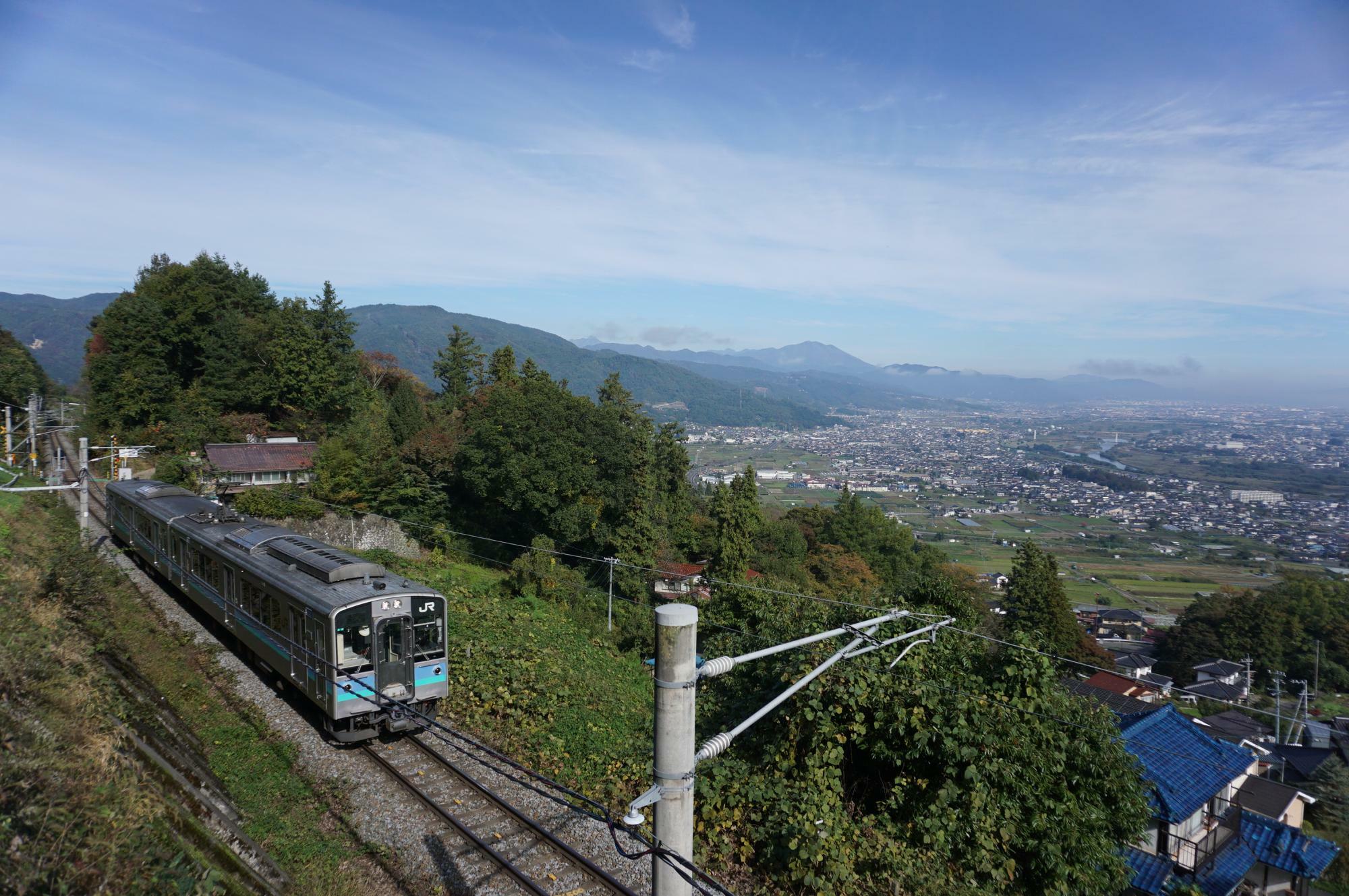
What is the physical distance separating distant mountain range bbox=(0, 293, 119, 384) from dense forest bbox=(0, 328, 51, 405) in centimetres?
5657

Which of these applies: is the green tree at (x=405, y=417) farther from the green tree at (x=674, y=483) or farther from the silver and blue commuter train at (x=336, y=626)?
the silver and blue commuter train at (x=336, y=626)

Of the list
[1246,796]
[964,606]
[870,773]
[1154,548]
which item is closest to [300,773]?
[870,773]

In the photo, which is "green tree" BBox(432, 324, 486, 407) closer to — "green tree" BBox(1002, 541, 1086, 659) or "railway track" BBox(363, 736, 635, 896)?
Result: "green tree" BBox(1002, 541, 1086, 659)

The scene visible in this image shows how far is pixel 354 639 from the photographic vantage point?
9.34 metres

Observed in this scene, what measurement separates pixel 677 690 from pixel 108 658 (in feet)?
36.2

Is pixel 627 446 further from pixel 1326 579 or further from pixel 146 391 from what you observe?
pixel 1326 579

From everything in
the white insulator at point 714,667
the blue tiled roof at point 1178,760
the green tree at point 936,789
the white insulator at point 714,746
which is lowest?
the blue tiled roof at point 1178,760

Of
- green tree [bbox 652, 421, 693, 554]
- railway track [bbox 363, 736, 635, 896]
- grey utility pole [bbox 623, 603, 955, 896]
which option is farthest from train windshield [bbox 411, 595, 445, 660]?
green tree [bbox 652, 421, 693, 554]

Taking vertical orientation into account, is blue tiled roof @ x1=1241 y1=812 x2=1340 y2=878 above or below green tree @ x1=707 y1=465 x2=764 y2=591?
below

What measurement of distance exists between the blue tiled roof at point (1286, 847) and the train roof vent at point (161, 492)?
75.9ft

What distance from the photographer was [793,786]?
7.93 m

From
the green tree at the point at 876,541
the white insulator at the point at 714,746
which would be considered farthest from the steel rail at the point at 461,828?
the green tree at the point at 876,541

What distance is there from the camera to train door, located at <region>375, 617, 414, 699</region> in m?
9.50

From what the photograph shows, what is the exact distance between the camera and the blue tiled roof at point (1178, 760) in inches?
474
